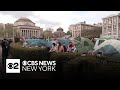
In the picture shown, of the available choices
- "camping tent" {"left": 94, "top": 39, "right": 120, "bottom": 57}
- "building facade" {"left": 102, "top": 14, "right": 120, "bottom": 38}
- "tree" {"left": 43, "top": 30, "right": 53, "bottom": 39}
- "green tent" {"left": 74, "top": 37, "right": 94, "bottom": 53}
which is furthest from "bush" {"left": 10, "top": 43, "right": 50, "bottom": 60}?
"building facade" {"left": 102, "top": 14, "right": 120, "bottom": 38}

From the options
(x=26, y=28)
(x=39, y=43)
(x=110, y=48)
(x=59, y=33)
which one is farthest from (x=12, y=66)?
(x=110, y=48)

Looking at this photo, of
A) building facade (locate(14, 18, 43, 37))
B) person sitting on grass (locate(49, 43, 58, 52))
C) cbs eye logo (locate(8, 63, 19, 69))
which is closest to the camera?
cbs eye logo (locate(8, 63, 19, 69))

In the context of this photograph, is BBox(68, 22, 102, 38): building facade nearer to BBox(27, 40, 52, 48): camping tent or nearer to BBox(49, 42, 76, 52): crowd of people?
BBox(49, 42, 76, 52): crowd of people

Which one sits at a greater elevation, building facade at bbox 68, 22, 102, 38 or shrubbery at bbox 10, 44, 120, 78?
building facade at bbox 68, 22, 102, 38

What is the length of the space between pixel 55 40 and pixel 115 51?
1482 mm

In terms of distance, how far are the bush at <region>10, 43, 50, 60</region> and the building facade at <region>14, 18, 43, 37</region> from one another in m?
0.35

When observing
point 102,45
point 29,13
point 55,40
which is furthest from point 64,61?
point 29,13

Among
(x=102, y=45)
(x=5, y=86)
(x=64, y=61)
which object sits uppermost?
(x=102, y=45)

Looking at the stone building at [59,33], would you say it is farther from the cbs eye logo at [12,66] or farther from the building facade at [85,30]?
the cbs eye logo at [12,66]

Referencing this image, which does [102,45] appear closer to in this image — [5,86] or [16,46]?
[16,46]

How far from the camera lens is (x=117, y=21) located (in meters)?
6.18

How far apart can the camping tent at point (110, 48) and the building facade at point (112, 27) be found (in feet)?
0.57

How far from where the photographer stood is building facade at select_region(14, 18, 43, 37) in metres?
6.10

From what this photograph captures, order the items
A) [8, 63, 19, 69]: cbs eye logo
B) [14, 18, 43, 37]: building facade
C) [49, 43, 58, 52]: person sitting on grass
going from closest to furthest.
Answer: [8, 63, 19, 69]: cbs eye logo
[14, 18, 43, 37]: building facade
[49, 43, 58, 52]: person sitting on grass
